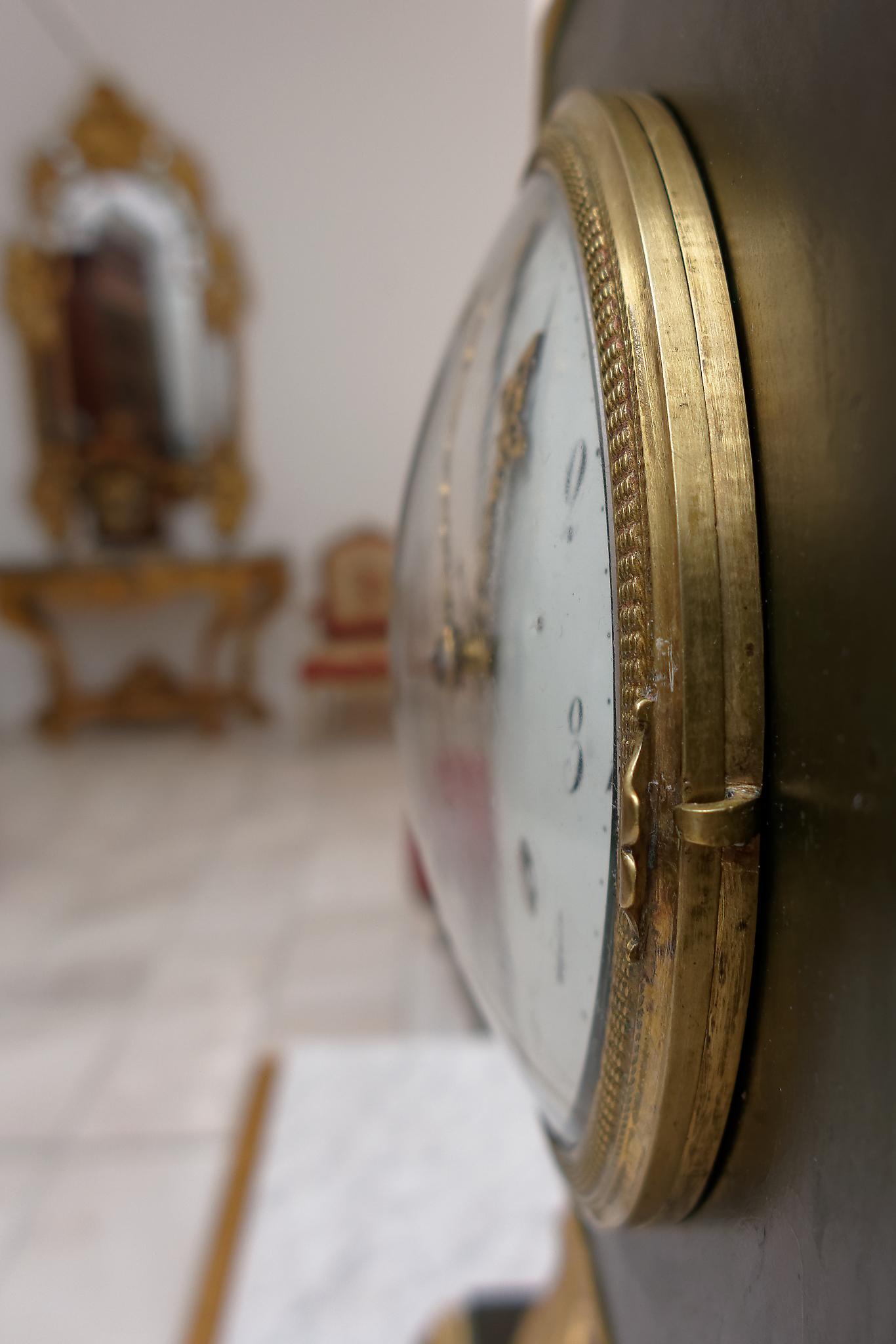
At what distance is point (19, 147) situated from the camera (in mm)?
4199

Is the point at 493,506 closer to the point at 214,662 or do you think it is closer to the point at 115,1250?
the point at 115,1250

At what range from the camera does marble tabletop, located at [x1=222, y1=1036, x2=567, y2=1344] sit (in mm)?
1027

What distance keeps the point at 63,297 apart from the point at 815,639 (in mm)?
4808

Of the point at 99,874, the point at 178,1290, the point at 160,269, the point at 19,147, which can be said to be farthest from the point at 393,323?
the point at 178,1290

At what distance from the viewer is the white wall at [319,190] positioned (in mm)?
4133

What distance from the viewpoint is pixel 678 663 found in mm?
262

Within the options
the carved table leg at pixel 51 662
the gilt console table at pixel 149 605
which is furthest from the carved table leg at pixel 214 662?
the carved table leg at pixel 51 662

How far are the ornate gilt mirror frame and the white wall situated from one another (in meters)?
0.08

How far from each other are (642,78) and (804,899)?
0.29m

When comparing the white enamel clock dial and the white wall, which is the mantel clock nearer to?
the white enamel clock dial

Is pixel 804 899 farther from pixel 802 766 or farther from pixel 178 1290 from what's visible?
pixel 178 1290

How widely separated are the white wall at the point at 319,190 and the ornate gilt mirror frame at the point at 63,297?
85 mm

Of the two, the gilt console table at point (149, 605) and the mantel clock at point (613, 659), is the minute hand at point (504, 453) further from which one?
the gilt console table at point (149, 605)

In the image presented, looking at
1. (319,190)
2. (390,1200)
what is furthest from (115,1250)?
(319,190)
